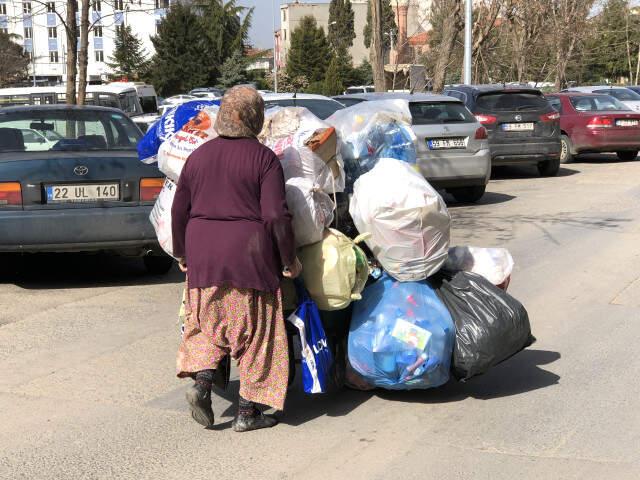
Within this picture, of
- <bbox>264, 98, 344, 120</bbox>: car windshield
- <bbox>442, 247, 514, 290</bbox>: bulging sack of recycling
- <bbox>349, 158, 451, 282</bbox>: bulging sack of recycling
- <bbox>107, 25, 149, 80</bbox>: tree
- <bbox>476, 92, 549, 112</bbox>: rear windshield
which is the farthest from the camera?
<bbox>107, 25, 149, 80</bbox>: tree

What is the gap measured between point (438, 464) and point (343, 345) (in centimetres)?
102

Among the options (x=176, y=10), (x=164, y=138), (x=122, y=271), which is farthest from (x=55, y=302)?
(x=176, y=10)

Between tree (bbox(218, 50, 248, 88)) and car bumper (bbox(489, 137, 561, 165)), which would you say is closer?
car bumper (bbox(489, 137, 561, 165))

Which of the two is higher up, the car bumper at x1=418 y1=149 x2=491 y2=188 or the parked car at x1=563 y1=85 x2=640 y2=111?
the parked car at x1=563 y1=85 x2=640 y2=111

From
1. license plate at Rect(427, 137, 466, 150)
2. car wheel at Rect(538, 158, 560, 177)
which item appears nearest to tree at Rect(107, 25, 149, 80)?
car wheel at Rect(538, 158, 560, 177)

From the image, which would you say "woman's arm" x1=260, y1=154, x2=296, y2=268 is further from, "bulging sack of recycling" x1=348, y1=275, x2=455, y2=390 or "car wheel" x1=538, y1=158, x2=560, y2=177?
"car wheel" x1=538, y1=158, x2=560, y2=177

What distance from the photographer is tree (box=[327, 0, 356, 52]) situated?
10719 cm

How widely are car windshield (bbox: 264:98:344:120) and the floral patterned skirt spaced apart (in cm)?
863

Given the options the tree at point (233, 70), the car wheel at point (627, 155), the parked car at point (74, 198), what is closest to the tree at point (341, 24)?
the tree at point (233, 70)

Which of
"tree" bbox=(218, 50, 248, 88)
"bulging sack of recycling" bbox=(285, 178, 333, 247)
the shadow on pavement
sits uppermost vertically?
"tree" bbox=(218, 50, 248, 88)

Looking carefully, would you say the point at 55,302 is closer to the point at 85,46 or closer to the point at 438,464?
the point at 438,464

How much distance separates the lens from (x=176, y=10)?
73.8 meters

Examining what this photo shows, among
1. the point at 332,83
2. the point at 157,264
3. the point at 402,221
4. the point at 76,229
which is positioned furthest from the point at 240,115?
the point at 332,83

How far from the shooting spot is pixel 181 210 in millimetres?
4566
